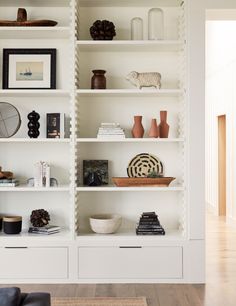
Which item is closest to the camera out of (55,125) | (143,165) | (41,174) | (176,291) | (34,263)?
(176,291)

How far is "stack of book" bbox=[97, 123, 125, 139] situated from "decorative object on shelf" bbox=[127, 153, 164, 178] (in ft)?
1.16

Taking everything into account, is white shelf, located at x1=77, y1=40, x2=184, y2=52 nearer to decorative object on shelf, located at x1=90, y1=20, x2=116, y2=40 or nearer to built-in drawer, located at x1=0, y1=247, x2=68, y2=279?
decorative object on shelf, located at x1=90, y1=20, x2=116, y2=40

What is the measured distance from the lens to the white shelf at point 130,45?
4.24 meters

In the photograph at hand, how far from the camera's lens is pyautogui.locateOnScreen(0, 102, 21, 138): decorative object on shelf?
448cm

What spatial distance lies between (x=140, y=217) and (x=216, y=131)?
5.54 m

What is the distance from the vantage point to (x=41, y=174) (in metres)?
4.32

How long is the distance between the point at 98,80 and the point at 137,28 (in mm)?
618

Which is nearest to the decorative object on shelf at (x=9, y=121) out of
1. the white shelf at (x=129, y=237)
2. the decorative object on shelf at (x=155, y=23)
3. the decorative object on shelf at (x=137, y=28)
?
the white shelf at (x=129, y=237)

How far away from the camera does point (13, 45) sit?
4.58m

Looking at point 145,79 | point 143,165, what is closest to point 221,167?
point 143,165

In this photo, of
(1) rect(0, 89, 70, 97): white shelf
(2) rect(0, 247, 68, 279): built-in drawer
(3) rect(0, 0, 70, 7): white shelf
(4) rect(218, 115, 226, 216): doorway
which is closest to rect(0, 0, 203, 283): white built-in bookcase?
(3) rect(0, 0, 70, 7): white shelf

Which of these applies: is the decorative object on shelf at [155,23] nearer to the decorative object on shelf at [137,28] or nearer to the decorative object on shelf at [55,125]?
the decorative object on shelf at [137,28]

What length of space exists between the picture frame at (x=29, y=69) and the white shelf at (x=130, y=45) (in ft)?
1.13

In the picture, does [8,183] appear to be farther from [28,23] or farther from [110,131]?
[28,23]
